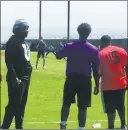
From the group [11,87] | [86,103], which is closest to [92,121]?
[86,103]

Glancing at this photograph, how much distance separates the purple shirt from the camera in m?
9.33

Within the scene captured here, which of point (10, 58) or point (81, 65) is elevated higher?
point (10, 58)

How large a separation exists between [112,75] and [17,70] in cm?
221

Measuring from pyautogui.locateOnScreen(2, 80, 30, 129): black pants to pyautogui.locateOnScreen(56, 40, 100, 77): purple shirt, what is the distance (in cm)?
88

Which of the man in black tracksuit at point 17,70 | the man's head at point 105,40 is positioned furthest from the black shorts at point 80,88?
the man's head at point 105,40

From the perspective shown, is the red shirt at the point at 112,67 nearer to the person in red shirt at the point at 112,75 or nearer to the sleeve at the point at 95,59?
the person in red shirt at the point at 112,75

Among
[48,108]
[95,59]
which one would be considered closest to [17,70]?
[95,59]

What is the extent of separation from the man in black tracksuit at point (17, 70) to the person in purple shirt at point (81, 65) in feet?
2.50

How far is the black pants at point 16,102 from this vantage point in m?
8.92

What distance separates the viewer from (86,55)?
9.33 m

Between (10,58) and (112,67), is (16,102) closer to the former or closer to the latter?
(10,58)

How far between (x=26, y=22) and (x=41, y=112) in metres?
5.16

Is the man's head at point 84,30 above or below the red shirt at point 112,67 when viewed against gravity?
Result: above

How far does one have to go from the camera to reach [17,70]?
8945mm
